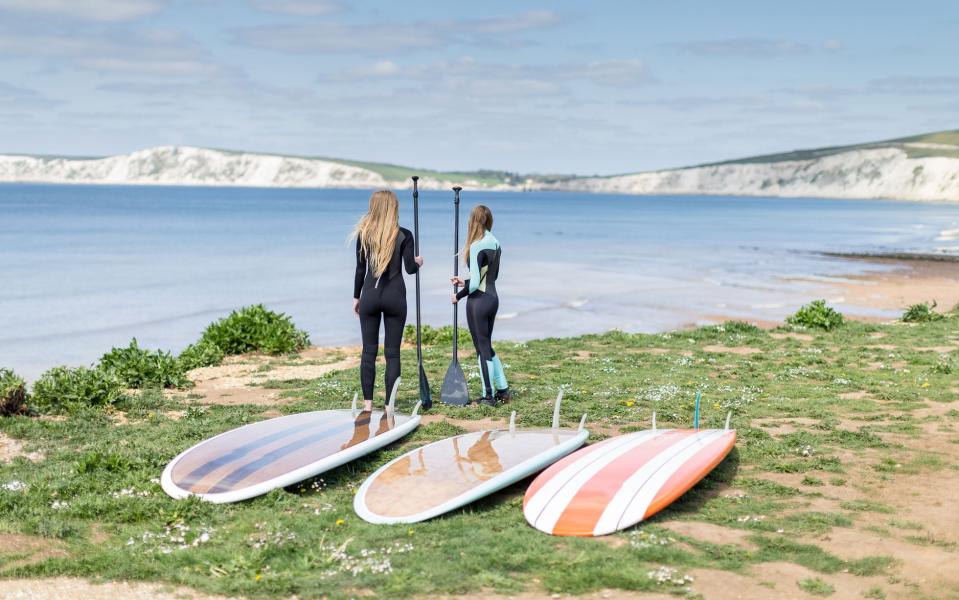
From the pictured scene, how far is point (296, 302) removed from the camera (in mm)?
33125

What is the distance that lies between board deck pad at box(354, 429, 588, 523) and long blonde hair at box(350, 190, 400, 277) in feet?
6.68

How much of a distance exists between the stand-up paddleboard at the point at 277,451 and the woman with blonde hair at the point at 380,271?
20.4 inches

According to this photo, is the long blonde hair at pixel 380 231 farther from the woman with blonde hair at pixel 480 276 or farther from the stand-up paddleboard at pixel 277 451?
the stand-up paddleboard at pixel 277 451

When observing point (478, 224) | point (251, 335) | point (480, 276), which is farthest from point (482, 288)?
point (251, 335)

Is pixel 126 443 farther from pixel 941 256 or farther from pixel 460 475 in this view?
pixel 941 256

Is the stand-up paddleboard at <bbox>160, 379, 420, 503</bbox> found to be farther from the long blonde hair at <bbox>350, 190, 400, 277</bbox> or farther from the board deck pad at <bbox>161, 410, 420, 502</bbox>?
the long blonde hair at <bbox>350, 190, 400, 277</bbox>

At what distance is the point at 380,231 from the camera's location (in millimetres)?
9227

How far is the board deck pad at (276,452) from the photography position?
7.41 meters

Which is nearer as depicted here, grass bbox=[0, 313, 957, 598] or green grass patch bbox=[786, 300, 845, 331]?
grass bbox=[0, 313, 957, 598]

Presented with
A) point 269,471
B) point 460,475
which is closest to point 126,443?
point 269,471

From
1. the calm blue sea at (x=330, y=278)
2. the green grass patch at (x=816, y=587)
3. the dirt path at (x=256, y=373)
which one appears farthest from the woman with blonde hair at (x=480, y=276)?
the calm blue sea at (x=330, y=278)

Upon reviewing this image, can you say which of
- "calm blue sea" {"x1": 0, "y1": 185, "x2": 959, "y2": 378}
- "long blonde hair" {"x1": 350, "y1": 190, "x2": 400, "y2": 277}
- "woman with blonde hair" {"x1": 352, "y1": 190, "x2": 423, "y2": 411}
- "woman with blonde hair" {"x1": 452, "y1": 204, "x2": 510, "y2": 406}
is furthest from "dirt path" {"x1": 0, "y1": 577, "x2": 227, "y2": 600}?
"calm blue sea" {"x1": 0, "y1": 185, "x2": 959, "y2": 378}

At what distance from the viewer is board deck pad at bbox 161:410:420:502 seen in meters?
7.41

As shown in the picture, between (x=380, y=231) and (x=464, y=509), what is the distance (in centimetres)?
336
